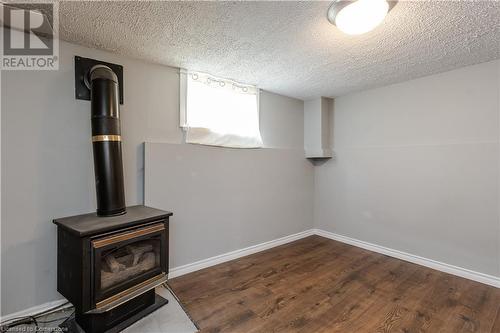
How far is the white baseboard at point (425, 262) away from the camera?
2.39 metres

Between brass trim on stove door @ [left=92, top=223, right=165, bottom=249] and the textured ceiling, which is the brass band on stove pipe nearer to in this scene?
brass trim on stove door @ [left=92, top=223, right=165, bottom=249]

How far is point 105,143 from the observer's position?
179 cm

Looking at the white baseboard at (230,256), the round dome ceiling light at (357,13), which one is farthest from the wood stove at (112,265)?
the round dome ceiling light at (357,13)

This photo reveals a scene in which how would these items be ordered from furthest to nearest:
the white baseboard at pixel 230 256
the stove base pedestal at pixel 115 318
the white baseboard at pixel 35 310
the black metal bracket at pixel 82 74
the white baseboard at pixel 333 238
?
the white baseboard at pixel 230 256 < the black metal bracket at pixel 82 74 < the white baseboard at pixel 333 238 < the white baseboard at pixel 35 310 < the stove base pedestal at pixel 115 318

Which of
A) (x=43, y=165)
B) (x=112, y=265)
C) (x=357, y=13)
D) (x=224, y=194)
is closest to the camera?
(x=357, y=13)

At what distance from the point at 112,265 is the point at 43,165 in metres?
1.01

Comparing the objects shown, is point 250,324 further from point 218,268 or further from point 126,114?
point 126,114

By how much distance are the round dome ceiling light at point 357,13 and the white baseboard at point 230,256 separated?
2.61m

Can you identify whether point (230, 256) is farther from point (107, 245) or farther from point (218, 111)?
point (218, 111)

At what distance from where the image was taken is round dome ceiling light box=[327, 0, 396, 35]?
1476mm

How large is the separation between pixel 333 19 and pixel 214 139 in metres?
1.68

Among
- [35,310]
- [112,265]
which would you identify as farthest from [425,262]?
[35,310]

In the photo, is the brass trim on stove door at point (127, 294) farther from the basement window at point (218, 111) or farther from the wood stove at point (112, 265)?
the basement window at point (218, 111)

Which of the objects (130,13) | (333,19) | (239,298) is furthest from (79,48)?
(239,298)
